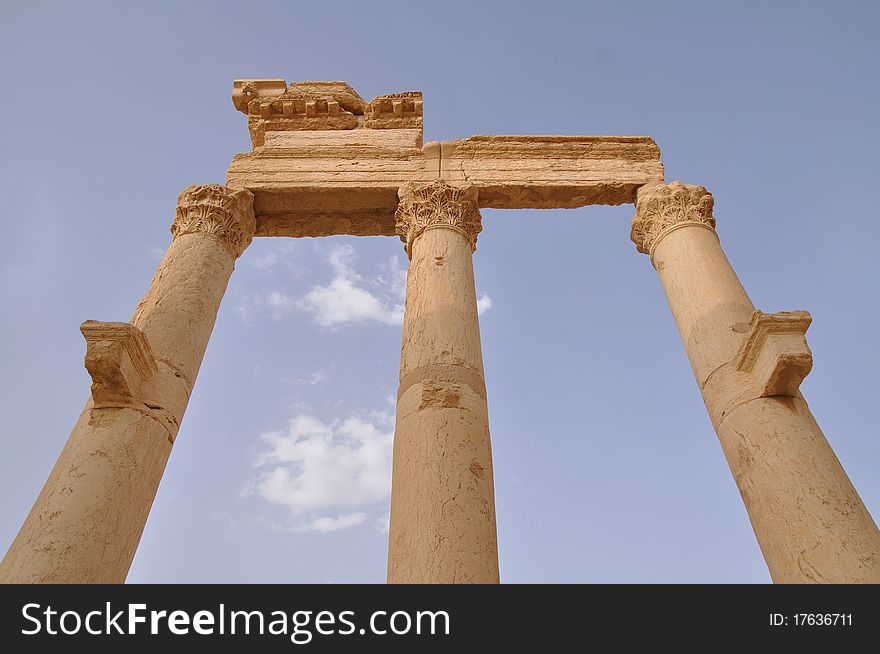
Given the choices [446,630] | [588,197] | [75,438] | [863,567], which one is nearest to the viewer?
[446,630]

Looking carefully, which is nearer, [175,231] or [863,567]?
[863,567]

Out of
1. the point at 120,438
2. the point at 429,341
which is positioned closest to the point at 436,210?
the point at 429,341

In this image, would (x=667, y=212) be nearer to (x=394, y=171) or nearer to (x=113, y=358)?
(x=394, y=171)

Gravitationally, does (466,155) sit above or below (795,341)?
above

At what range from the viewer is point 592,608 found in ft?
21.8

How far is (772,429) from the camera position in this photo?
934 centimetres

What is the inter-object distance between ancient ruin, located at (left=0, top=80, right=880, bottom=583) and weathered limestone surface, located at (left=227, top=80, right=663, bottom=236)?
4 cm

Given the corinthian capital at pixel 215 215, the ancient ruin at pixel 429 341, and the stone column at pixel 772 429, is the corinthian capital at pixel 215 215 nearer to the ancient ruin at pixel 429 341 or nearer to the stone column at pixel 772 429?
the ancient ruin at pixel 429 341

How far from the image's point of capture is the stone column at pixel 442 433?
25.5 ft

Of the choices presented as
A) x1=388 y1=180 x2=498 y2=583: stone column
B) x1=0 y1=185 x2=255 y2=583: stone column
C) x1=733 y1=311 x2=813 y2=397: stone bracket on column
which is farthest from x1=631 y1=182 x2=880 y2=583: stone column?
x1=0 y1=185 x2=255 y2=583: stone column

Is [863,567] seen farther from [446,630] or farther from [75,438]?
[75,438]

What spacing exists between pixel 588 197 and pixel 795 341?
672 cm

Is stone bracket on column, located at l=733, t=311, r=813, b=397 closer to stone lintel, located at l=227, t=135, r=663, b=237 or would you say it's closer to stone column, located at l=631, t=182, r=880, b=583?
stone column, located at l=631, t=182, r=880, b=583

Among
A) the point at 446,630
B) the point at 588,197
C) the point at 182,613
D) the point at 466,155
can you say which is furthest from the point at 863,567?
the point at 466,155
